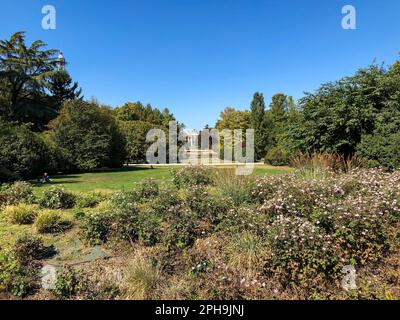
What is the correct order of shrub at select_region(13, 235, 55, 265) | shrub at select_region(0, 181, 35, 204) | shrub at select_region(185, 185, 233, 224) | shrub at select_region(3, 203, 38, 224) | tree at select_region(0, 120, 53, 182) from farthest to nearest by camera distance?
1. tree at select_region(0, 120, 53, 182)
2. shrub at select_region(0, 181, 35, 204)
3. shrub at select_region(3, 203, 38, 224)
4. shrub at select_region(185, 185, 233, 224)
5. shrub at select_region(13, 235, 55, 265)

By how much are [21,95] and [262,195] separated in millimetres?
26776

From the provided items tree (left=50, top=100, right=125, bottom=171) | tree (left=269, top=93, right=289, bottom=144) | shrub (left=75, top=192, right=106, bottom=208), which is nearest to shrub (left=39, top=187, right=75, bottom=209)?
shrub (left=75, top=192, right=106, bottom=208)

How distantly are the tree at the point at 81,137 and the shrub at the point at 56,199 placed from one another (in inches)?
402

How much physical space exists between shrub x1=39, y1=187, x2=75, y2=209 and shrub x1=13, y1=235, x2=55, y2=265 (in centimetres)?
170

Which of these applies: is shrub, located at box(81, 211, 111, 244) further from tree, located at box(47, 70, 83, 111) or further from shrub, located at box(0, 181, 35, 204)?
tree, located at box(47, 70, 83, 111)

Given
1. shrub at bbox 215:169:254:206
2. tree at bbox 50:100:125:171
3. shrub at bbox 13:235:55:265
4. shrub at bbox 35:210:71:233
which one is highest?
tree at bbox 50:100:125:171

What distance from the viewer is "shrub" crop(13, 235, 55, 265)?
3047 mm

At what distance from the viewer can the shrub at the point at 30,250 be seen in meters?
3.05

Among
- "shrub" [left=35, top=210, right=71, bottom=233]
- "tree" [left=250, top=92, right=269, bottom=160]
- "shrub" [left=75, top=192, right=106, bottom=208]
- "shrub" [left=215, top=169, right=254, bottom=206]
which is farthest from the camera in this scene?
"tree" [left=250, top=92, right=269, bottom=160]

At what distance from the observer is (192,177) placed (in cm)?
675

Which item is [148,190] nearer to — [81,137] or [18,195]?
[18,195]

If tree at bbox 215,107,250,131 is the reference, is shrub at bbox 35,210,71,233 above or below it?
below
